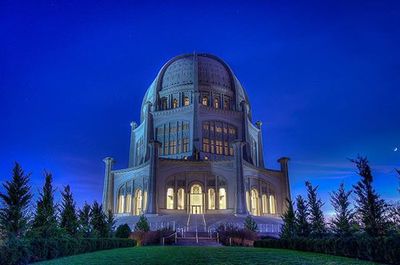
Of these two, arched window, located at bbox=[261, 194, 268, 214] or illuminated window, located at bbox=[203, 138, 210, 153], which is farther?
illuminated window, located at bbox=[203, 138, 210, 153]

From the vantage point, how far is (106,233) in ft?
89.2

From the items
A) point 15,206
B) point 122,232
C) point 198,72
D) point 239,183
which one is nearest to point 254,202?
point 239,183

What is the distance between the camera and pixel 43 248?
1534cm

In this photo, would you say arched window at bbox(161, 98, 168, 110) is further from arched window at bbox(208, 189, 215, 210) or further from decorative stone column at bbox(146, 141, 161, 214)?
arched window at bbox(208, 189, 215, 210)

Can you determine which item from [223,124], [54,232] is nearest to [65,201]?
[54,232]

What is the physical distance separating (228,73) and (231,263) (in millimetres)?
61689

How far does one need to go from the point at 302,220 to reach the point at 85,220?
16291 millimetres

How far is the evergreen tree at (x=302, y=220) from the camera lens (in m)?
25.1

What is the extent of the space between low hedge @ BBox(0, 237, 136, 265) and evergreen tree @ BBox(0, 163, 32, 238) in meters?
1.43

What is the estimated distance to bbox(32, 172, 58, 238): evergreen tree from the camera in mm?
17938

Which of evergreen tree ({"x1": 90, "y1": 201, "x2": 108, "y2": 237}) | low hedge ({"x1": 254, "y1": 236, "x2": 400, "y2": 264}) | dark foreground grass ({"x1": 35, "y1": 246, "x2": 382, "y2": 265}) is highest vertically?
evergreen tree ({"x1": 90, "y1": 201, "x2": 108, "y2": 237})

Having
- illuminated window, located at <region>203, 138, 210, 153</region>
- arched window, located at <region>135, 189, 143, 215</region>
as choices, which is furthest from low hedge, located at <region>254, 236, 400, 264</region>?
illuminated window, located at <region>203, 138, 210, 153</region>

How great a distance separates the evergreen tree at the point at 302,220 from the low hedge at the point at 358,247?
3.93 metres

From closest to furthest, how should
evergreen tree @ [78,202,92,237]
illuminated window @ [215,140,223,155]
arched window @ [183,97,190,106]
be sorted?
evergreen tree @ [78,202,92,237] → illuminated window @ [215,140,223,155] → arched window @ [183,97,190,106]
